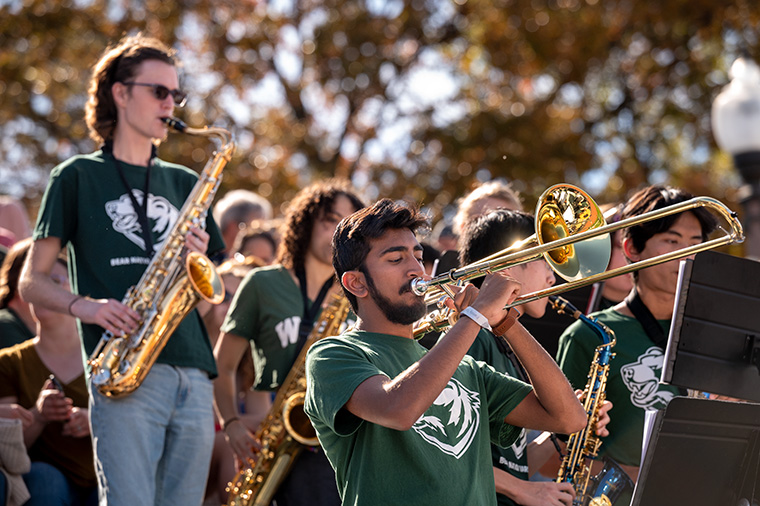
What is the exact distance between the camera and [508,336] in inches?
131

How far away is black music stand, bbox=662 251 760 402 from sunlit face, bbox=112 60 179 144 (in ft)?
8.28

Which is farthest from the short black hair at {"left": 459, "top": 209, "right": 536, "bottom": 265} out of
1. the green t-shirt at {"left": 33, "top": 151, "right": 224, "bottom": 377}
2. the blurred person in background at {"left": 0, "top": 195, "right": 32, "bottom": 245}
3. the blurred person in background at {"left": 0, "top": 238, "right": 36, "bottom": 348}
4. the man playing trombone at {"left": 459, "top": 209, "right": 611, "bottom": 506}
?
the blurred person in background at {"left": 0, "top": 195, "right": 32, "bottom": 245}

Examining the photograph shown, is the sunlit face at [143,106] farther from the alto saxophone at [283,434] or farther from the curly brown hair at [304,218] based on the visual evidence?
the alto saxophone at [283,434]

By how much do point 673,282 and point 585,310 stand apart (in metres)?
0.63

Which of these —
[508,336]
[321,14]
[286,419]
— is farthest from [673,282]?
[321,14]

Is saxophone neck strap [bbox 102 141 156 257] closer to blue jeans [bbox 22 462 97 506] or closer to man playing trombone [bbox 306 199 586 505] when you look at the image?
man playing trombone [bbox 306 199 586 505]

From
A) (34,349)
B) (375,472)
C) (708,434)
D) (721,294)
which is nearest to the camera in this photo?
(375,472)

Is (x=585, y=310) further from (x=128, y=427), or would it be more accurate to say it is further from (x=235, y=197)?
(x=235, y=197)

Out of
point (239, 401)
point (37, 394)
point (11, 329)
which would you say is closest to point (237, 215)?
point (239, 401)

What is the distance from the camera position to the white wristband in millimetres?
3041


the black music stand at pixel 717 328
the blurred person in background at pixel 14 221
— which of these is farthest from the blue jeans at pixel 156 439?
the blurred person in background at pixel 14 221

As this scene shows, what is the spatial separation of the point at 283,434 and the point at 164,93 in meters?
1.85

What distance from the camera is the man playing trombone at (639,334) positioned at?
4223 millimetres

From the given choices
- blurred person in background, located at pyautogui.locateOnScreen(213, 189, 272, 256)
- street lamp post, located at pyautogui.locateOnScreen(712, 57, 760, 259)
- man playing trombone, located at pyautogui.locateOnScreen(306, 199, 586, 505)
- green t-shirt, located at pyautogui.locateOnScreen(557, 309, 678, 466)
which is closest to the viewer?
man playing trombone, located at pyautogui.locateOnScreen(306, 199, 586, 505)
